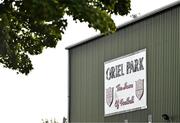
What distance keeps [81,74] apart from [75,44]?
86.0 inches

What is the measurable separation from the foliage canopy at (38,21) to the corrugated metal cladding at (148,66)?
15549 mm

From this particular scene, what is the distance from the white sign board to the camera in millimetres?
33609

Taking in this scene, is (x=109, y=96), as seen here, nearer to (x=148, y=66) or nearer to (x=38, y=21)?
(x=148, y=66)

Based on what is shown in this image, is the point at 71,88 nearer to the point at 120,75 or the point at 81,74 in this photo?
the point at 81,74

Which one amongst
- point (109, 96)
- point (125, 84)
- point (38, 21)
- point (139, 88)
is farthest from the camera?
point (109, 96)

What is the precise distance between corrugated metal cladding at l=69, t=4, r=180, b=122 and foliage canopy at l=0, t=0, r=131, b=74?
15.5 m

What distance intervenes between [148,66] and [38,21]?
20221mm

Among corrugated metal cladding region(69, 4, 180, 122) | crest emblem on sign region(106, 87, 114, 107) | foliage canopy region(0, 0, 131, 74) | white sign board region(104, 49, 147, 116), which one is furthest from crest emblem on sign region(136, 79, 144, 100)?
foliage canopy region(0, 0, 131, 74)

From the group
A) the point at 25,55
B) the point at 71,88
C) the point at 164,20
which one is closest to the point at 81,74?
the point at 71,88

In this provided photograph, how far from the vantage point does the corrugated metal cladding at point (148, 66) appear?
3094 centimetres

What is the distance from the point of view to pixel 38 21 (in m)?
13.3

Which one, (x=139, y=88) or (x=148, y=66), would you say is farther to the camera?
(x=139, y=88)

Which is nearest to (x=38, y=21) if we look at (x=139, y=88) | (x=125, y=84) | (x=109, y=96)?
(x=139, y=88)

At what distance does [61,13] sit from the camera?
40.1ft
